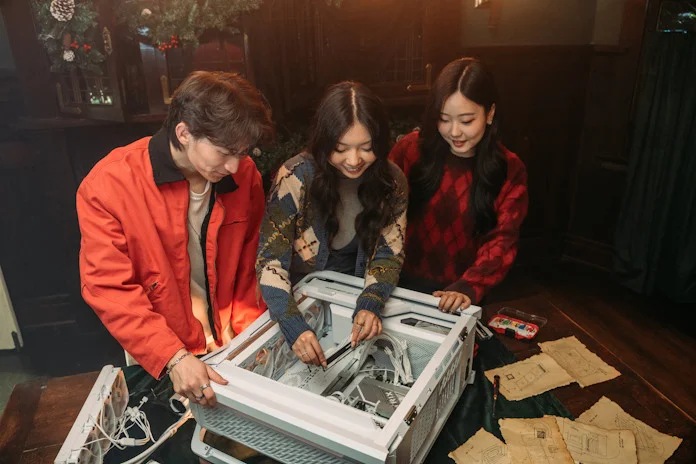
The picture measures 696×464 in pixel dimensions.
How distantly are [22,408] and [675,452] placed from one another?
57.9 inches

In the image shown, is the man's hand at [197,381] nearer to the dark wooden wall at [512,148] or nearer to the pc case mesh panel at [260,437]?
the pc case mesh panel at [260,437]

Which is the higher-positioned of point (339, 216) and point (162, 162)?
point (162, 162)

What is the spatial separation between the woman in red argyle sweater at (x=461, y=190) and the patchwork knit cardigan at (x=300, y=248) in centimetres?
22

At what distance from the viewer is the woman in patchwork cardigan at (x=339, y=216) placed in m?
1.16

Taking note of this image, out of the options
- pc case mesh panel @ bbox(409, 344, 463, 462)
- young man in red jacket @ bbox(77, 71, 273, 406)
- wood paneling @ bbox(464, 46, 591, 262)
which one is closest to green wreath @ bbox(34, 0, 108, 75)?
young man in red jacket @ bbox(77, 71, 273, 406)

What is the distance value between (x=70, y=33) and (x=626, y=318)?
3018 millimetres

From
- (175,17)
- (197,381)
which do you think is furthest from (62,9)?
(197,381)

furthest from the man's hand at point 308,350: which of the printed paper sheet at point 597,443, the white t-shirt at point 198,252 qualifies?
the printed paper sheet at point 597,443

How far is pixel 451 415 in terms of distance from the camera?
1163 millimetres

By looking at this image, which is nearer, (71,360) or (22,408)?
(22,408)

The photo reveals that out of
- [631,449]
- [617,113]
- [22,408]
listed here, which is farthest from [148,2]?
[617,113]

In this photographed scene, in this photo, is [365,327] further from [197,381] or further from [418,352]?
[197,381]

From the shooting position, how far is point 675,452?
3.60ft

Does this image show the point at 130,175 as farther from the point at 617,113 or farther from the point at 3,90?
the point at 617,113
